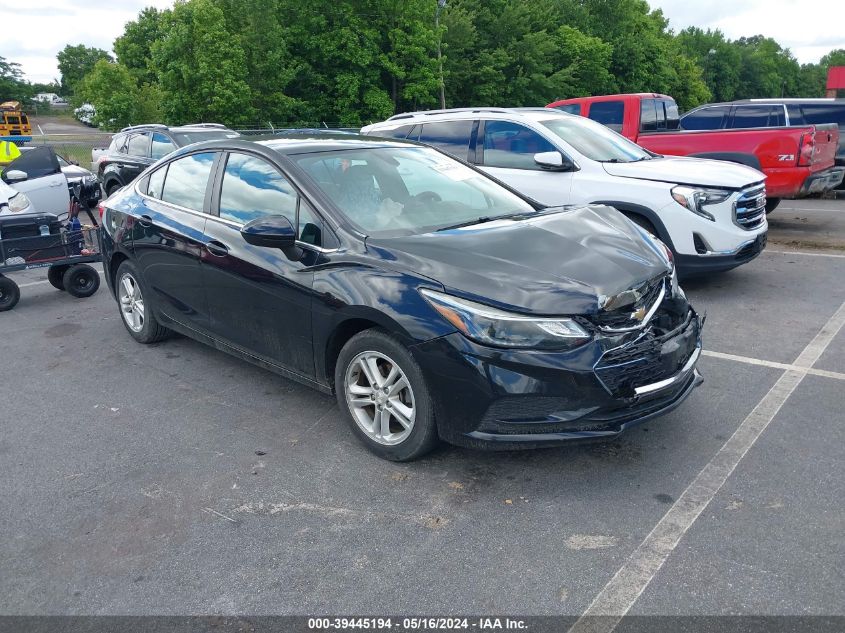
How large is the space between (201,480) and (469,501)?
1412 mm

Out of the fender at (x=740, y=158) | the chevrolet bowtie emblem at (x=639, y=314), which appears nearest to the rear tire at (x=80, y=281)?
the chevrolet bowtie emblem at (x=639, y=314)

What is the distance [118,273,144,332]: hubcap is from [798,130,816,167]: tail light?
9.06 meters

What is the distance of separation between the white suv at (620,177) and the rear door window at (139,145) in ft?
23.8

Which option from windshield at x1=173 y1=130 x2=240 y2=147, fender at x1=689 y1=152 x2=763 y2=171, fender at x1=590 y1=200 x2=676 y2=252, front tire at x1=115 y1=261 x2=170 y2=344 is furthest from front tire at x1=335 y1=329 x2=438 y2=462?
windshield at x1=173 y1=130 x2=240 y2=147

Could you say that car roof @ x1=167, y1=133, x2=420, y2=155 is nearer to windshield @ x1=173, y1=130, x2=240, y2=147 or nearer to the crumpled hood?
the crumpled hood

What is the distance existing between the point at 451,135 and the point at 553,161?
1.60 m

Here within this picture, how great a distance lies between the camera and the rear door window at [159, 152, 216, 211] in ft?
16.7

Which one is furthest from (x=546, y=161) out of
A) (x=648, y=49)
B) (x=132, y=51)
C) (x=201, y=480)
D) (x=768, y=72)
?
(x=768, y=72)

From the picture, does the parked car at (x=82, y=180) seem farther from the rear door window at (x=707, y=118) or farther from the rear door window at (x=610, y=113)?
the rear door window at (x=707, y=118)

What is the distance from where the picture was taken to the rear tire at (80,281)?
8016mm

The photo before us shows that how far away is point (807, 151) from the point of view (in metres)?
10.5

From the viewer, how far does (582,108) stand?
1438 centimetres

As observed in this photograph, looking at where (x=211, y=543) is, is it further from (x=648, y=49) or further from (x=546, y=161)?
(x=648, y=49)

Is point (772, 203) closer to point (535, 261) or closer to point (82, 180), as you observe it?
point (535, 261)
